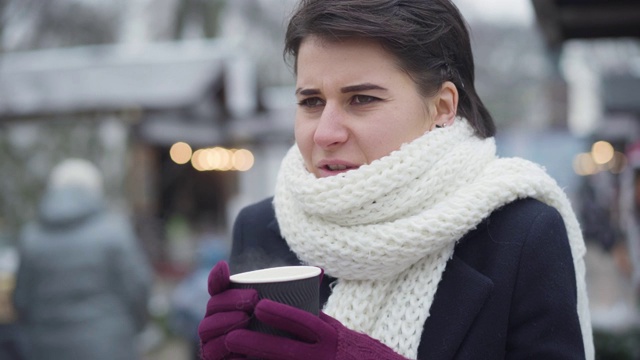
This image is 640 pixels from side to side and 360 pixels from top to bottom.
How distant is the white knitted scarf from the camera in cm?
169

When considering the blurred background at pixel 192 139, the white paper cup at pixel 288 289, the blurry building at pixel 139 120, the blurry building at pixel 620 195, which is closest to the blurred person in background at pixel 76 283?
the blurred background at pixel 192 139

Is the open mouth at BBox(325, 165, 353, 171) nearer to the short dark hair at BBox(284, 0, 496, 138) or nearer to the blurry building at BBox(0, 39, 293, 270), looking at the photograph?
the short dark hair at BBox(284, 0, 496, 138)

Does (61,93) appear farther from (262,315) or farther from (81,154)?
(262,315)

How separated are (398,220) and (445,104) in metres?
0.35

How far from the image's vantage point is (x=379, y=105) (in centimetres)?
172

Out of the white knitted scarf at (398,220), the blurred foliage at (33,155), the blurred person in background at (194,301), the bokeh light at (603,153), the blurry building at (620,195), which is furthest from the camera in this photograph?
the bokeh light at (603,153)

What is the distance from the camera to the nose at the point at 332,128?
5.62ft

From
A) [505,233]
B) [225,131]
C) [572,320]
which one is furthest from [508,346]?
[225,131]

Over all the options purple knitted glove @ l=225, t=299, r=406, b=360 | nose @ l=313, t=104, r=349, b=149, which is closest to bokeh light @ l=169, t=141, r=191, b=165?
nose @ l=313, t=104, r=349, b=149

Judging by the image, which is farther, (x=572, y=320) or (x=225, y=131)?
(x=225, y=131)

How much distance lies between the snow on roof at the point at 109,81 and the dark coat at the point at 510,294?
7.43 meters

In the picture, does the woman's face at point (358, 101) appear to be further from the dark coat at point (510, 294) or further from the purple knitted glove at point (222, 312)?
the purple knitted glove at point (222, 312)

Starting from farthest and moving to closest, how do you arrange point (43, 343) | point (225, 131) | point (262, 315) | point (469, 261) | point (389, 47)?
1. point (225, 131)
2. point (43, 343)
3. point (469, 261)
4. point (389, 47)
5. point (262, 315)

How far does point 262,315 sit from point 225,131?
10690 millimetres
